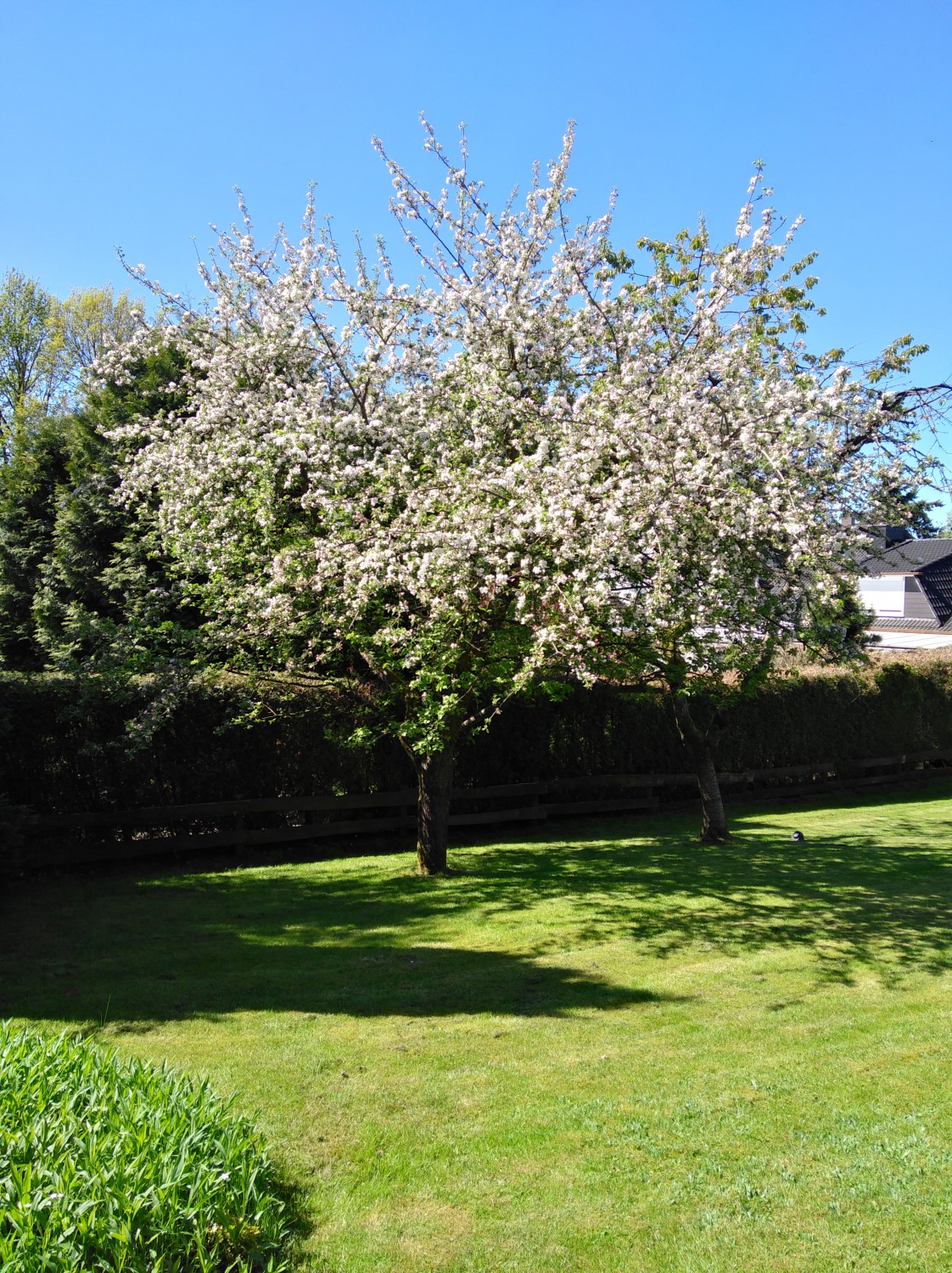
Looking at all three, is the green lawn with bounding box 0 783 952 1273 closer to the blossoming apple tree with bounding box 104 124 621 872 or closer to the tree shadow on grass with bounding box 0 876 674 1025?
the tree shadow on grass with bounding box 0 876 674 1025

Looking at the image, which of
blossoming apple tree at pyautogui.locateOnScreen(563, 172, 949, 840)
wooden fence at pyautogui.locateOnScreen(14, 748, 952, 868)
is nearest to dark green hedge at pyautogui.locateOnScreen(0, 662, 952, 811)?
wooden fence at pyautogui.locateOnScreen(14, 748, 952, 868)

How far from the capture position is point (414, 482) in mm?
9359

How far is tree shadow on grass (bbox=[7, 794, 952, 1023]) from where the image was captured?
6.60m

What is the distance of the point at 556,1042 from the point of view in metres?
5.70

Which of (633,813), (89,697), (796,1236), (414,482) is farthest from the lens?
(633,813)

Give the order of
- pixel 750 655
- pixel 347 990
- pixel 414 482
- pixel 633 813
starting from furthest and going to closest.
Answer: pixel 633 813
pixel 750 655
pixel 414 482
pixel 347 990

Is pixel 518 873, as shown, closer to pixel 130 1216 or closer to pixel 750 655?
pixel 750 655

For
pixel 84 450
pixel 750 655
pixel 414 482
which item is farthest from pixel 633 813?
pixel 84 450

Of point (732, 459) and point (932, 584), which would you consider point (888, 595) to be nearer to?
point (932, 584)

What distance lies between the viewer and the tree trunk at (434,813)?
11086 mm

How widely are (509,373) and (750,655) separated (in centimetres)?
396

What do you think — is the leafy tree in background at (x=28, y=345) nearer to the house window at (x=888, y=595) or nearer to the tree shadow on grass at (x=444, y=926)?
the tree shadow on grass at (x=444, y=926)

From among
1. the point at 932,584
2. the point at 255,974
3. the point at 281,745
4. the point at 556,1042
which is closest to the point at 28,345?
the point at 281,745

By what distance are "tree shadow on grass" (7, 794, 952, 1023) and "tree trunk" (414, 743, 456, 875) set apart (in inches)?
12.4
